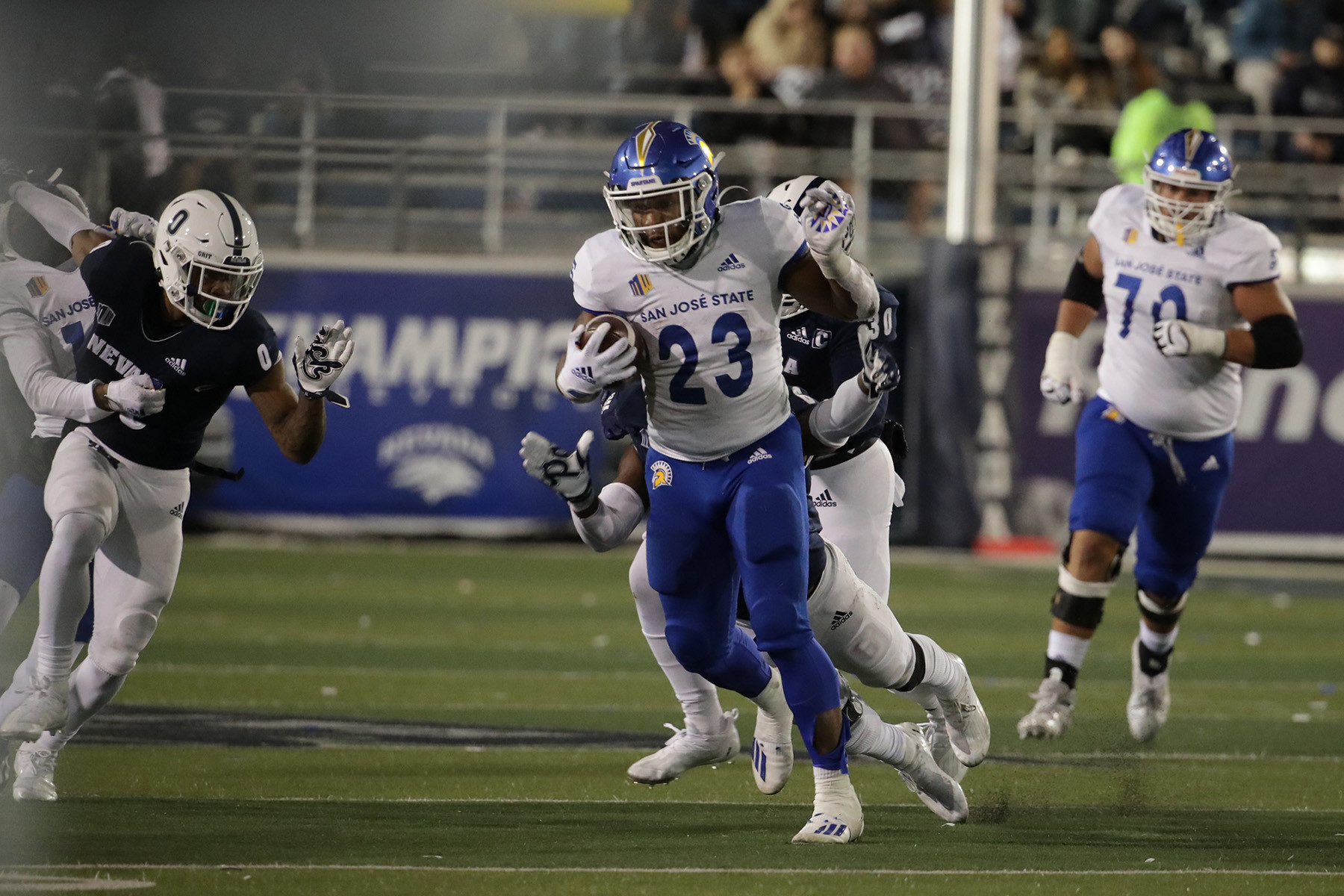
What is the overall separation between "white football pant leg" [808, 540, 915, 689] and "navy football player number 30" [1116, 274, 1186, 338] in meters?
2.15

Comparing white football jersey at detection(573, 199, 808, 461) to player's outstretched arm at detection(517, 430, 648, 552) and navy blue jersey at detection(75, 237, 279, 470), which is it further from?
navy blue jersey at detection(75, 237, 279, 470)

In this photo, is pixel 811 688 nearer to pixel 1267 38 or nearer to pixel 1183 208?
pixel 1183 208

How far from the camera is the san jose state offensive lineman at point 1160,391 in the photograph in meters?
6.59

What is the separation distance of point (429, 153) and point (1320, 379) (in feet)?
18.1

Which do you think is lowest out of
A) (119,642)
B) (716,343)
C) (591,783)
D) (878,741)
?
(591,783)

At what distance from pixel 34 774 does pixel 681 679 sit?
5.71 feet

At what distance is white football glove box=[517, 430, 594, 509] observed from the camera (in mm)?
4816

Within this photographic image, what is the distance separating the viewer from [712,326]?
15.8 ft

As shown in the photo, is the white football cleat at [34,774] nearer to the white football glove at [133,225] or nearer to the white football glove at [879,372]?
the white football glove at [133,225]

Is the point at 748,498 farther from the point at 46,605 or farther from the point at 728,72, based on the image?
the point at 728,72

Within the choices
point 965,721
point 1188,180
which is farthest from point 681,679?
point 1188,180

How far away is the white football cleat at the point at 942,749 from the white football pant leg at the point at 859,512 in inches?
16.1

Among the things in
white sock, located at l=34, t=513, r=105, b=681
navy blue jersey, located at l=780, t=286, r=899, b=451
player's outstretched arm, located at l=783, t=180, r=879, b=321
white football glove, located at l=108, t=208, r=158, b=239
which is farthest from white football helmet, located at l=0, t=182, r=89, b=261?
player's outstretched arm, located at l=783, t=180, r=879, b=321

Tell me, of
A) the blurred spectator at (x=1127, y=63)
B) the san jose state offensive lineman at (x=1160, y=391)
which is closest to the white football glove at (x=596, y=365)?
the san jose state offensive lineman at (x=1160, y=391)
